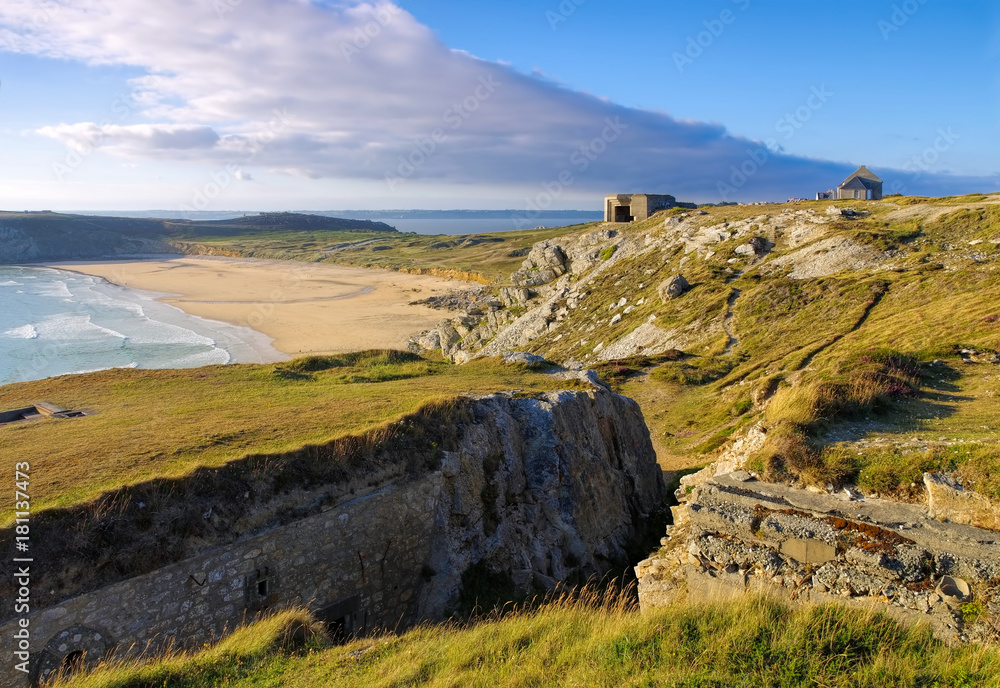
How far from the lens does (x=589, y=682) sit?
621 cm

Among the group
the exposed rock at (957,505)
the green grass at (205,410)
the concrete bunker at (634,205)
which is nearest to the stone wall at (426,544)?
the green grass at (205,410)

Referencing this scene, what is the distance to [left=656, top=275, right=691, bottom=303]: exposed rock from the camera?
132 ft

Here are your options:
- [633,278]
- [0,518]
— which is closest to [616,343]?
[633,278]

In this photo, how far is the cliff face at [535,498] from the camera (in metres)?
12.6

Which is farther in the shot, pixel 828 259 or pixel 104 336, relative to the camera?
pixel 104 336

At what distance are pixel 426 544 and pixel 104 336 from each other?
51488mm

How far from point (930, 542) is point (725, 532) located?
8.78ft

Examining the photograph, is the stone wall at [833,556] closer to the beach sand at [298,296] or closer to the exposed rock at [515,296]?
the beach sand at [298,296]

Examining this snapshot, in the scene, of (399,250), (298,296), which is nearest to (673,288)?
(298,296)

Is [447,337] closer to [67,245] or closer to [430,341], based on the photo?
[430,341]

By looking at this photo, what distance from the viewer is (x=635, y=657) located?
6539 mm

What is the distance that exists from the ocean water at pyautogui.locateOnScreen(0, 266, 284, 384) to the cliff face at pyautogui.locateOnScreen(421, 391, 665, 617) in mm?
32999

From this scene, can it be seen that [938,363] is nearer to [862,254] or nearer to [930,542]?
[930,542]

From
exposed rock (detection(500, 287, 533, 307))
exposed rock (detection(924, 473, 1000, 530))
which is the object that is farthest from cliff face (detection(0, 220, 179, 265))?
exposed rock (detection(924, 473, 1000, 530))
